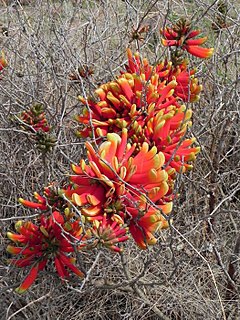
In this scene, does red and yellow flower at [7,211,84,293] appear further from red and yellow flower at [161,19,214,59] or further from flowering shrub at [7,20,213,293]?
red and yellow flower at [161,19,214,59]

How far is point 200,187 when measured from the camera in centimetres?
172

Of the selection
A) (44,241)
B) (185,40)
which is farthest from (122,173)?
(185,40)

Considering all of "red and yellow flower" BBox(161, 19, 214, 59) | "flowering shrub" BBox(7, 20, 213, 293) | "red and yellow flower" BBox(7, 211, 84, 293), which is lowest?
"red and yellow flower" BBox(7, 211, 84, 293)

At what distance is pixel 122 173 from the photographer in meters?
0.91

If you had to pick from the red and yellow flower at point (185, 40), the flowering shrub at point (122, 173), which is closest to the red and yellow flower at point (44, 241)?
the flowering shrub at point (122, 173)

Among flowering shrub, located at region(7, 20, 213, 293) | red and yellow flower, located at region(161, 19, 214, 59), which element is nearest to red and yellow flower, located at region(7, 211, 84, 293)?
flowering shrub, located at region(7, 20, 213, 293)

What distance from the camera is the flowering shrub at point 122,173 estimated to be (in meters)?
0.92

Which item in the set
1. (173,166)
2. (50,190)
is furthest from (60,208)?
(173,166)

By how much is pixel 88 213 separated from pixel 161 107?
0.35m

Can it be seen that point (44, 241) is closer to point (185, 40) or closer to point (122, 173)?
point (122, 173)

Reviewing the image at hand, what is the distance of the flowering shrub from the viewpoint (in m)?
0.92

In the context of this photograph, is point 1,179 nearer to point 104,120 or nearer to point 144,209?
point 104,120

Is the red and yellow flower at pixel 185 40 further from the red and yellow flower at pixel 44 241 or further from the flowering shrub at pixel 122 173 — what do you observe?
the red and yellow flower at pixel 44 241

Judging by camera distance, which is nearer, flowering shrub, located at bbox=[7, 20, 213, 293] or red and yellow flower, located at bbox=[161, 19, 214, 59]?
flowering shrub, located at bbox=[7, 20, 213, 293]
